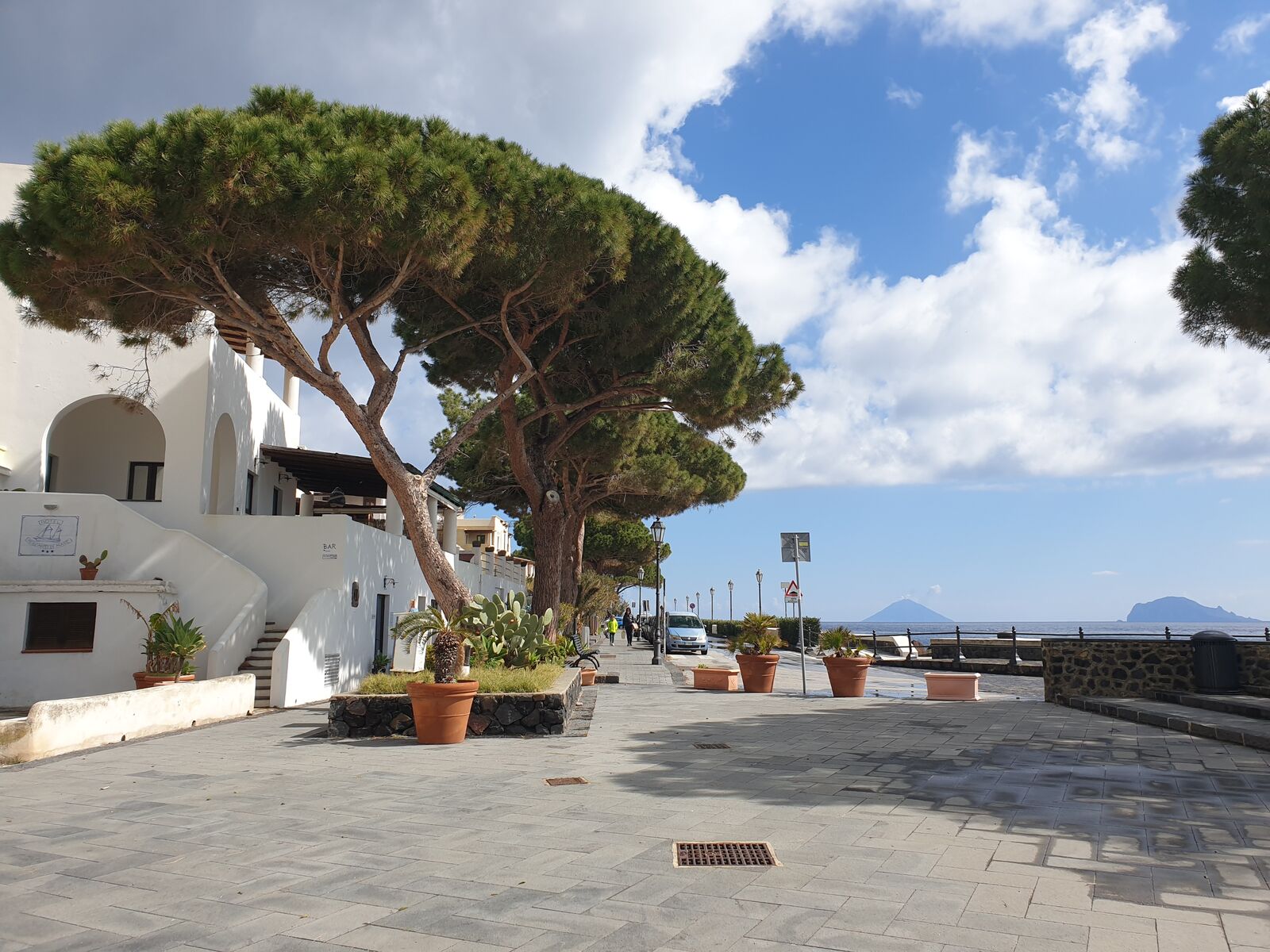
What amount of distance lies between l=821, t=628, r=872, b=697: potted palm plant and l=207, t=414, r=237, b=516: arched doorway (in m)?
13.0

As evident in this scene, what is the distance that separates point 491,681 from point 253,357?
561 inches

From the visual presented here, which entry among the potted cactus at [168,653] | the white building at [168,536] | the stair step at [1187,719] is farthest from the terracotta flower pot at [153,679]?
the stair step at [1187,719]

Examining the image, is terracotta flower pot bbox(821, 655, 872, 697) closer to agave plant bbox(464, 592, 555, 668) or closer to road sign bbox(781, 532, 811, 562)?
road sign bbox(781, 532, 811, 562)

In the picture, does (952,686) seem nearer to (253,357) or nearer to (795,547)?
(795,547)

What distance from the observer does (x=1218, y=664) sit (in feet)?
44.2

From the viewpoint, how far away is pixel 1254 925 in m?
3.97

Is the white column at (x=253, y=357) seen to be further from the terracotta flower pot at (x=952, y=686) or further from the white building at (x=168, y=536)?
the terracotta flower pot at (x=952, y=686)

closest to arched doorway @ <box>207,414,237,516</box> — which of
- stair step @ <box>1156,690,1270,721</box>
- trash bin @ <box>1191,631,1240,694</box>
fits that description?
stair step @ <box>1156,690,1270,721</box>

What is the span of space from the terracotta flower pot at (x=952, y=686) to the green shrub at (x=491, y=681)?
776 centimetres

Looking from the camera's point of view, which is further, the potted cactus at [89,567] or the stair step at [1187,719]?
the potted cactus at [89,567]

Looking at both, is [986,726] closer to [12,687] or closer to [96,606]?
[96,606]

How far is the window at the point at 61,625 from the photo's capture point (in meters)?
15.2

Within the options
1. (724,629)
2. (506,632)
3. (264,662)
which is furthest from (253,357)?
(724,629)

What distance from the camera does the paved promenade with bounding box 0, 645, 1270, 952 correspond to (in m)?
3.98
